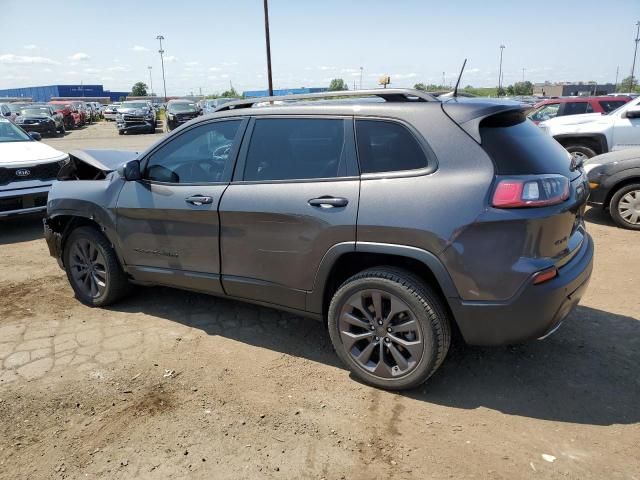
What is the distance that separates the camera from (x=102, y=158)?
15.4 feet

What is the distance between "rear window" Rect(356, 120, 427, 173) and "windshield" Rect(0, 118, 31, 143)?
7.55m

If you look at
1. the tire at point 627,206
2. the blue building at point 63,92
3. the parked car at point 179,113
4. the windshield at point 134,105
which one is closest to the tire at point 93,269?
the tire at point 627,206

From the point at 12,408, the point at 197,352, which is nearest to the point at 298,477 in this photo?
the point at 197,352

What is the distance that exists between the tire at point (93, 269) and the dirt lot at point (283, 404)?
0.73 ft

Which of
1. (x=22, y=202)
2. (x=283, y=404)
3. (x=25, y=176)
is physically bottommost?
(x=283, y=404)

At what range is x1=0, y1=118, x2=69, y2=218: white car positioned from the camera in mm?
6895

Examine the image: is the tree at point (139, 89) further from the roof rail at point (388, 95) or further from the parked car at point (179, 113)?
the roof rail at point (388, 95)

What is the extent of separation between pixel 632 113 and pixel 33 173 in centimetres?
994

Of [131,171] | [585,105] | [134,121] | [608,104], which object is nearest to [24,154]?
[131,171]

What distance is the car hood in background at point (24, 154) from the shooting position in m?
7.19

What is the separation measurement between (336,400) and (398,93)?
6.24 feet

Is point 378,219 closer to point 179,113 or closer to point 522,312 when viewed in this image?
point 522,312

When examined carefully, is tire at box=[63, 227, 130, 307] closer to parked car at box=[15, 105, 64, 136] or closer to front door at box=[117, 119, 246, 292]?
front door at box=[117, 119, 246, 292]

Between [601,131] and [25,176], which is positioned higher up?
[601,131]
